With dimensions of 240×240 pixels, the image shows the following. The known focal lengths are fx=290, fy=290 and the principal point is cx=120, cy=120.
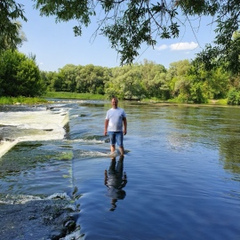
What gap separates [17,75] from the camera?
52.3 meters

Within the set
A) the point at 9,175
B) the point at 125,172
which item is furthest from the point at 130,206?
the point at 9,175

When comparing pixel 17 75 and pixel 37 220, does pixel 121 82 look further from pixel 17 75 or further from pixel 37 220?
pixel 37 220

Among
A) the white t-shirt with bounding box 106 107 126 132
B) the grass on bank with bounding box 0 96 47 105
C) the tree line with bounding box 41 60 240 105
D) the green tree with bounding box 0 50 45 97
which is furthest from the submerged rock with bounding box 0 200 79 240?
the tree line with bounding box 41 60 240 105

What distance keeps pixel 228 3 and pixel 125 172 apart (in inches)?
207

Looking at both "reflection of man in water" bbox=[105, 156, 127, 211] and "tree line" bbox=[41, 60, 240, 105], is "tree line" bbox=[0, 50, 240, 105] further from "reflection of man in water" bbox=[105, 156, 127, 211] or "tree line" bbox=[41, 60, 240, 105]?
"reflection of man in water" bbox=[105, 156, 127, 211]

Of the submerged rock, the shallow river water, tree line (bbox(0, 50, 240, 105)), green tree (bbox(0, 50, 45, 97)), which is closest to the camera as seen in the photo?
the submerged rock

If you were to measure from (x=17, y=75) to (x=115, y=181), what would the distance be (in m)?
49.2

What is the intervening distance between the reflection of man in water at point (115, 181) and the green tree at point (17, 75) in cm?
4549

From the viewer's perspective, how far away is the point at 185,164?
10.1 metres

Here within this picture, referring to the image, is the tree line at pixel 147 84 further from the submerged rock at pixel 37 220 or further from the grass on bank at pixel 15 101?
the submerged rock at pixel 37 220

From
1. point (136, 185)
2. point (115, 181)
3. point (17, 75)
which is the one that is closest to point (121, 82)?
point (17, 75)

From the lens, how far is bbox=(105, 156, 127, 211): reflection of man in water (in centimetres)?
655

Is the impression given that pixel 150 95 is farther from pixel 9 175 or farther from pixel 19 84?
pixel 9 175

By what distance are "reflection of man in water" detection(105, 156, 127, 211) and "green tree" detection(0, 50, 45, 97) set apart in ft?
149
